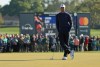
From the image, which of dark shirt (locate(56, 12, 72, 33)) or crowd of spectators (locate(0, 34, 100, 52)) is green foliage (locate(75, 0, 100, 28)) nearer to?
crowd of spectators (locate(0, 34, 100, 52))

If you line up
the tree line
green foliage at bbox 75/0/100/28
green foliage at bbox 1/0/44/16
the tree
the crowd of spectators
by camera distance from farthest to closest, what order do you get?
the tree → green foliage at bbox 1/0/44/16 → the tree line → green foliage at bbox 75/0/100/28 → the crowd of spectators

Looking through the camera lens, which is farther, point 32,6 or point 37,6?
A: point 32,6

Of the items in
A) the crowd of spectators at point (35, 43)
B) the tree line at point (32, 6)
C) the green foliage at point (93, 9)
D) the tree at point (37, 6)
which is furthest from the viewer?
the tree at point (37, 6)

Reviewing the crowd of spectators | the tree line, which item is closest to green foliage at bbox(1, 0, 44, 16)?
the tree line

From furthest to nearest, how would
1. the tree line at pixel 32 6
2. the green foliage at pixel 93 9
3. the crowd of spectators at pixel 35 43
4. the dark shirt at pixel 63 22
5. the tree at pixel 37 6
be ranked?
the tree at pixel 37 6
the tree line at pixel 32 6
the green foliage at pixel 93 9
the crowd of spectators at pixel 35 43
the dark shirt at pixel 63 22

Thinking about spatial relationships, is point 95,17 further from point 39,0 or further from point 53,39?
point 39,0

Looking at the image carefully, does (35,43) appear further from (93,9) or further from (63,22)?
(93,9)

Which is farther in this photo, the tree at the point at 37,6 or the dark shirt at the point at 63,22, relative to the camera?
the tree at the point at 37,6

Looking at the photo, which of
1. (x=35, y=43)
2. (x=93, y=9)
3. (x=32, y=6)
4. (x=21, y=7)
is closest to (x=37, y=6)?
(x=32, y=6)

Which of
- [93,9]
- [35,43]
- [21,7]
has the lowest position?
[35,43]

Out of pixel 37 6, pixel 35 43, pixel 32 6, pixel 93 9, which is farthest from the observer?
pixel 32 6

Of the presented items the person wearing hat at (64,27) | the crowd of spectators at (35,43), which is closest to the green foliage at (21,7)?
the crowd of spectators at (35,43)

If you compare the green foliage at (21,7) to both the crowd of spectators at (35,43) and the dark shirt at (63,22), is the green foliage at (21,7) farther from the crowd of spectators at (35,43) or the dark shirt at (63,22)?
the dark shirt at (63,22)
